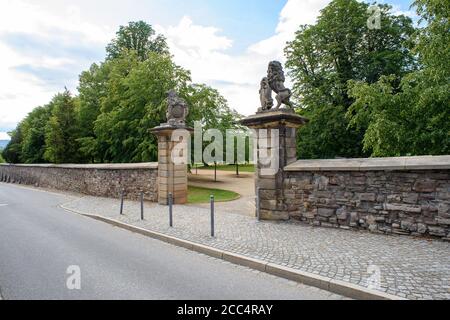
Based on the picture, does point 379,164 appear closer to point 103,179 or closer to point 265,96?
point 265,96

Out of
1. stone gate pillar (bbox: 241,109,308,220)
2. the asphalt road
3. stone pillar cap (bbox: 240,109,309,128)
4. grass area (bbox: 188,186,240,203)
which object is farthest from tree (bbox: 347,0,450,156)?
the asphalt road

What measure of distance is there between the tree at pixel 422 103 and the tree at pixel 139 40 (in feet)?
88.3

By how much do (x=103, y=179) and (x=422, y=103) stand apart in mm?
16204

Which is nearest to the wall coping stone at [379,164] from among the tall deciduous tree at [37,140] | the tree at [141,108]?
the tree at [141,108]

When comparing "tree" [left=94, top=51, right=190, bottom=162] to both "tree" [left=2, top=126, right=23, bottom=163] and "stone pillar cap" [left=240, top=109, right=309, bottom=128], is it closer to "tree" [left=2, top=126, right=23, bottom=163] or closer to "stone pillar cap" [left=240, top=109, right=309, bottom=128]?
"stone pillar cap" [left=240, top=109, right=309, bottom=128]

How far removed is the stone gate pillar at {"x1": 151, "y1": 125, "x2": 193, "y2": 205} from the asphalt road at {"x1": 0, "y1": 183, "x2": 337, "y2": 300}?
187 inches

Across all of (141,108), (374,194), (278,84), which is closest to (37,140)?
(141,108)

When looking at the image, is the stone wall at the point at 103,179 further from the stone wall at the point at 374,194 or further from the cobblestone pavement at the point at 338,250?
the stone wall at the point at 374,194

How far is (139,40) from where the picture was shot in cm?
3462

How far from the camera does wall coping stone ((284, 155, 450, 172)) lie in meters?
6.53

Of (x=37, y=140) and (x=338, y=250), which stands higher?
(x=37, y=140)

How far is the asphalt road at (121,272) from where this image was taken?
4.53 meters

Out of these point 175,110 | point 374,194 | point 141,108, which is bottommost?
point 374,194
